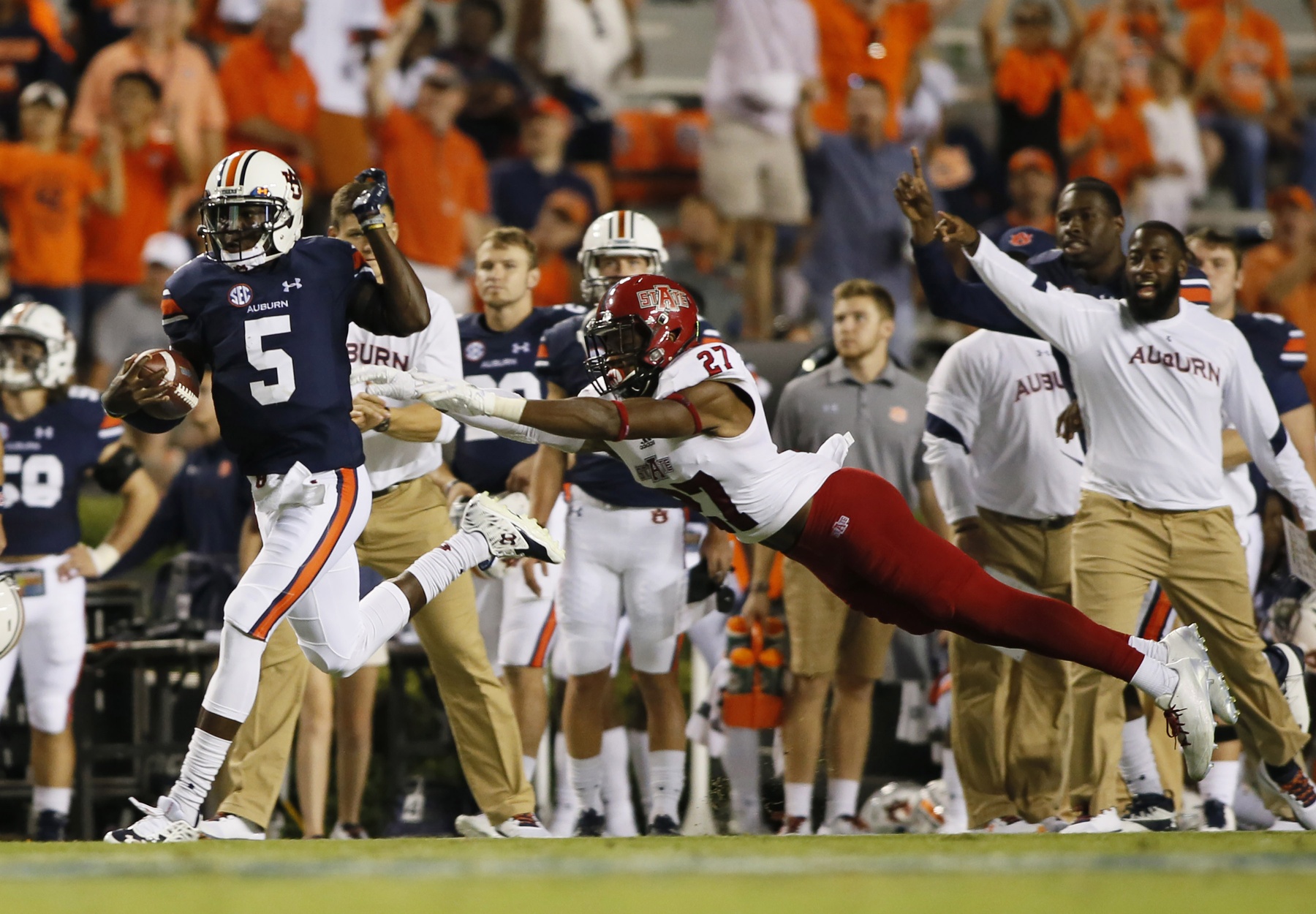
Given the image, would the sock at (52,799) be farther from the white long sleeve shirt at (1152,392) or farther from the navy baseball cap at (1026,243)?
the navy baseball cap at (1026,243)

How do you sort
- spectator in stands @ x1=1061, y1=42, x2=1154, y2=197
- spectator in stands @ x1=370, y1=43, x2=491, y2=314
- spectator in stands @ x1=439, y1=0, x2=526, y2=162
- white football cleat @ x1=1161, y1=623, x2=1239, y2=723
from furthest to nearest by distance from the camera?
1. spectator in stands @ x1=1061, y1=42, x2=1154, y2=197
2. spectator in stands @ x1=439, y1=0, x2=526, y2=162
3. spectator in stands @ x1=370, y1=43, x2=491, y2=314
4. white football cleat @ x1=1161, y1=623, x2=1239, y2=723

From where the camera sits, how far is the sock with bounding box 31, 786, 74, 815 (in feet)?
20.6

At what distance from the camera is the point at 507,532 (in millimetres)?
5172

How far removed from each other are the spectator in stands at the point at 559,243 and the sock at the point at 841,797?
14.4 feet

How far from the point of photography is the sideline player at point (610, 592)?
5.93 meters

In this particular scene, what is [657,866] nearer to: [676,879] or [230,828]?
[676,879]

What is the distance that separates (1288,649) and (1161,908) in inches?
108

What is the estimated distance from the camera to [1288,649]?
226 inches

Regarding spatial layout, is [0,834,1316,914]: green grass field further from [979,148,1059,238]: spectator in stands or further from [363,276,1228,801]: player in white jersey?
[979,148,1059,238]: spectator in stands

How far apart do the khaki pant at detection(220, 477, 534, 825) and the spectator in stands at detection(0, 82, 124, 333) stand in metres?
4.51

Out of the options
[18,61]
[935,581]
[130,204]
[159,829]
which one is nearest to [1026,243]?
[935,581]

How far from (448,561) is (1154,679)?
7.17 feet

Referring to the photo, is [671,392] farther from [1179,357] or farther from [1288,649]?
[1288,649]

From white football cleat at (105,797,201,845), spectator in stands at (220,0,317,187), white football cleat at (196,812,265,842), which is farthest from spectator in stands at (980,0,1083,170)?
white football cleat at (105,797,201,845)
